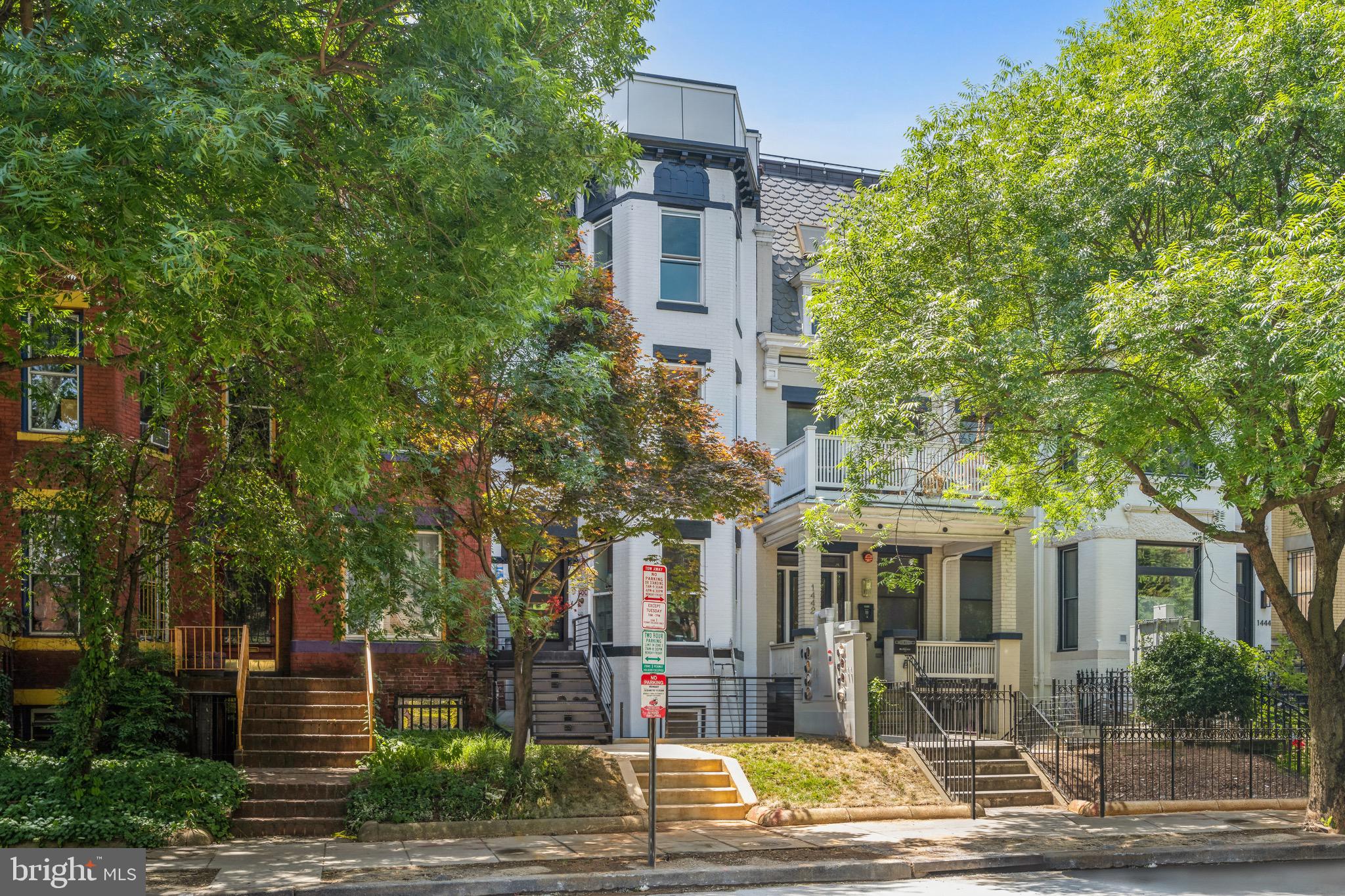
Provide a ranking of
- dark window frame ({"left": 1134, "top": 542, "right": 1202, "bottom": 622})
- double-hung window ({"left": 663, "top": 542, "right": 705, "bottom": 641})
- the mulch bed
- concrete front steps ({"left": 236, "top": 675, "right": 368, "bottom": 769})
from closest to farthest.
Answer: concrete front steps ({"left": 236, "top": 675, "right": 368, "bottom": 769}), the mulch bed, double-hung window ({"left": 663, "top": 542, "right": 705, "bottom": 641}), dark window frame ({"left": 1134, "top": 542, "right": 1202, "bottom": 622})

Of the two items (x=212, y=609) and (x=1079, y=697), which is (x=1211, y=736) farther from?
(x=212, y=609)

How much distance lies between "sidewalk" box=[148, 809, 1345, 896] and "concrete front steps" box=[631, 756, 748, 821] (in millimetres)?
296

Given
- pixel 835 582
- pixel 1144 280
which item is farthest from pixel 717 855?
pixel 835 582

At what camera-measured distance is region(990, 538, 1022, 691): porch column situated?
24359mm

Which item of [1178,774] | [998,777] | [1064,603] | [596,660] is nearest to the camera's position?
[998,777]

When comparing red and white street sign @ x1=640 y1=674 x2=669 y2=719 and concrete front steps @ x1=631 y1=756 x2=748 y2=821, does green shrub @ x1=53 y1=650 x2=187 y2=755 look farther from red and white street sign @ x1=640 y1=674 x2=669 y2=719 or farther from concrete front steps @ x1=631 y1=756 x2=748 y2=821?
red and white street sign @ x1=640 y1=674 x2=669 y2=719

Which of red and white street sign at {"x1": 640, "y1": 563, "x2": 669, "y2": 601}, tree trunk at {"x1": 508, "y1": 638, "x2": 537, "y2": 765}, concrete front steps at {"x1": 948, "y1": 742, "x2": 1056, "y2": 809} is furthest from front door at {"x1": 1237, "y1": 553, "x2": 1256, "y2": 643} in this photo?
red and white street sign at {"x1": 640, "y1": 563, "x2": 669, "y2": 601}

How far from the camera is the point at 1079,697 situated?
2175cm

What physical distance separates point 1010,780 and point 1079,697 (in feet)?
15.3

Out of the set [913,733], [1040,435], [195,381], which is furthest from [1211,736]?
[195,381]

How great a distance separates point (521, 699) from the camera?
15.6 metres

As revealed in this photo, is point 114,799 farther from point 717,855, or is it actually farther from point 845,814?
point 845,814

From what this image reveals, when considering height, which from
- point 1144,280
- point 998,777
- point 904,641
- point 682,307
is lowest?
point 998,777

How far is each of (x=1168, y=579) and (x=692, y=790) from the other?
15.2m
